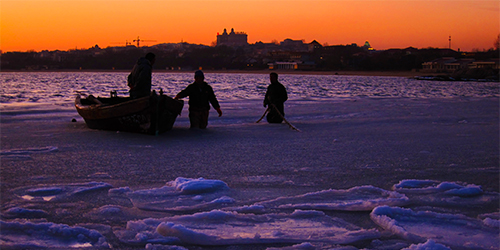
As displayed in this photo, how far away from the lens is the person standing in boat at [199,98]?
940 cm

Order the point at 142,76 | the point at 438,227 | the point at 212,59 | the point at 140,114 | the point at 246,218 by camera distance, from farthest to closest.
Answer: the point at 212,59 < the point at 142,76 < the point at 140,114 < the point at 246,218 < the point at 438,227

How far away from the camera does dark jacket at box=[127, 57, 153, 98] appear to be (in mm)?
8789

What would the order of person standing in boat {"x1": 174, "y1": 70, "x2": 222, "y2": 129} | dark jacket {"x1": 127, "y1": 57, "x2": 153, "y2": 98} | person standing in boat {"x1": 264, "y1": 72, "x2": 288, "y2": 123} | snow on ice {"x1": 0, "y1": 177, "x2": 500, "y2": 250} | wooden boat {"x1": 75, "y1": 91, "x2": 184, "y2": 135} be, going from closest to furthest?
snow on ice {"x1": 0, "y1": 177, "x2": 500, "y2": 250} < wooden boat {"x1": 75, "y1": 91, "x2": 184, "y2": 135} < dark jacket {"x1": 127, "y1": 57, "x2": 153, "y2": 98} < person standing in boat {"x1": 174, "y1": 70, "x2": 222, "y2": 129} < person standing in boat {"x1": 264, "y1": 72, "x2": 288, "y2": 123}

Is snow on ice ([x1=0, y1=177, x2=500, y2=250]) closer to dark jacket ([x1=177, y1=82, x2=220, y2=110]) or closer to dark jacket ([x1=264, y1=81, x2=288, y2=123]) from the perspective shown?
dark jacket ([x1=177, y1=82, x2=220, y2=110])

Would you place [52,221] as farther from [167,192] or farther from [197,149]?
[197,149]

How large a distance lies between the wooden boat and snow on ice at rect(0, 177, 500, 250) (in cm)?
369

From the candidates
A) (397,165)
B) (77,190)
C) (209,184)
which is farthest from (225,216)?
(397,165)

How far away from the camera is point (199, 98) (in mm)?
9531

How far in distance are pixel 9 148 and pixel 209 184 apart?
4.21 meters

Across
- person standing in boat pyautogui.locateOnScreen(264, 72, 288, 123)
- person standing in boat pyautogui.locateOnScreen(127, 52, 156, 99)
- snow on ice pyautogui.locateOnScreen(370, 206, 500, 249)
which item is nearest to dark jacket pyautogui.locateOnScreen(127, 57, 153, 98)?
person standing in boat pyautogui.locateOnScreen(127, 52, 156, 99)

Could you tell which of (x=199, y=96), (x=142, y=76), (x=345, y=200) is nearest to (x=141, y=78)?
(x=142, y=76)

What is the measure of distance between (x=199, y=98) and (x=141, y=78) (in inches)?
50.7

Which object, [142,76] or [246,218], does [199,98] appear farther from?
[246,218]

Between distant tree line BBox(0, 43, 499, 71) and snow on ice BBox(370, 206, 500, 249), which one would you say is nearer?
snow on ice BBox(370, 206, 500, 249)
